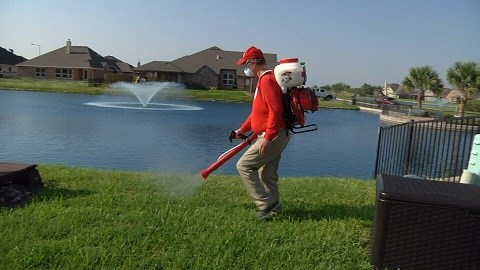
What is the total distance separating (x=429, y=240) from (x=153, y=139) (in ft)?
50.0

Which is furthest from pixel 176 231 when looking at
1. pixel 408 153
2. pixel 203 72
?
pixel 203 72

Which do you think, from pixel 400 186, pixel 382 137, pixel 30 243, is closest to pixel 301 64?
pixel 400 186

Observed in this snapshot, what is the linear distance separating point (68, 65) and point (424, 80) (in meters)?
49.5

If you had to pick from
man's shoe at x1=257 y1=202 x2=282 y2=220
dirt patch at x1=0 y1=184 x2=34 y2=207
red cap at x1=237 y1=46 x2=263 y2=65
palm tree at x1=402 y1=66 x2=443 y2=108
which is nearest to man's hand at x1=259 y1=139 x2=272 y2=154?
man's shoe at x1=257 y1=202 x2=282 y2=220

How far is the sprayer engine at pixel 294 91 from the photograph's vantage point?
13.5 feet

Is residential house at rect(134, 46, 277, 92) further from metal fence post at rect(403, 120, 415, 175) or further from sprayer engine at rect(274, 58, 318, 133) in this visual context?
sprayer engine at rect(274, 58, 318, 133)

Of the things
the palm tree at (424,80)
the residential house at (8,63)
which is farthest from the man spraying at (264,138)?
the residential house at (8,63)

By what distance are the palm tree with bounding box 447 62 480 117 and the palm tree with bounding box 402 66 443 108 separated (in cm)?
557

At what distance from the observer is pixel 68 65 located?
65.8 meters

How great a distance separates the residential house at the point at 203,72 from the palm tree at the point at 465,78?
80.1 feet

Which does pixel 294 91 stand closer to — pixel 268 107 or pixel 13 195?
pixel 268 107

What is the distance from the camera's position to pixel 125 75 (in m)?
66.9

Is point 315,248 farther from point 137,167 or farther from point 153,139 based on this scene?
point 153,139

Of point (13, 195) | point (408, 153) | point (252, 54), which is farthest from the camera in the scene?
point (408, 153)
